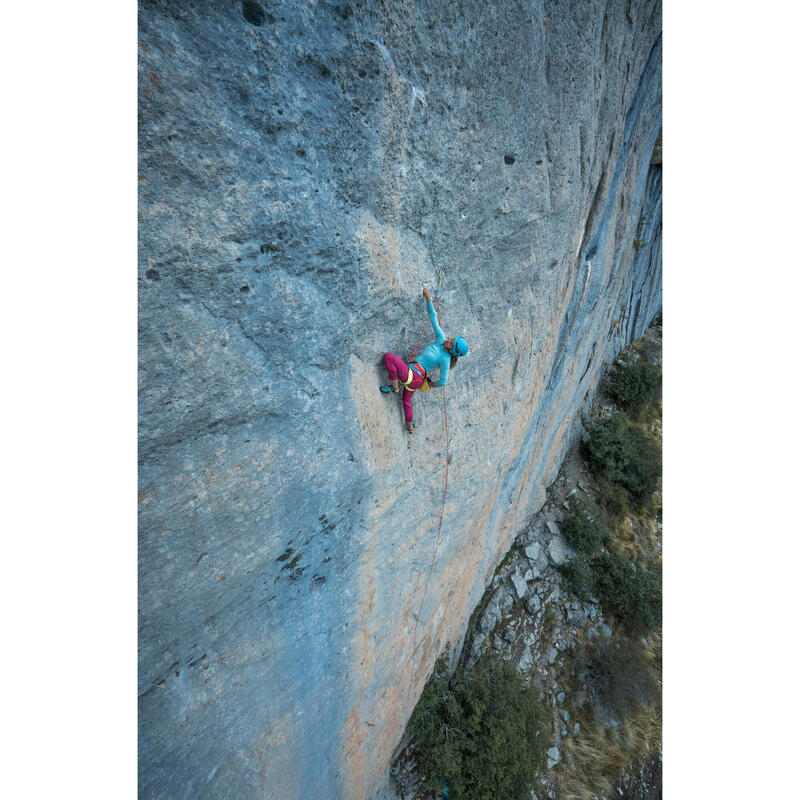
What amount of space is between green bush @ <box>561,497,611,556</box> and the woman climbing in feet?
14.8

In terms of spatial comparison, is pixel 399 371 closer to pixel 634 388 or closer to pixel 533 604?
pixel 533 604

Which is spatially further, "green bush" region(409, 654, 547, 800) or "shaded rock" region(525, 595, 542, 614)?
"shaded rock" region(525, 595, 542, 614)

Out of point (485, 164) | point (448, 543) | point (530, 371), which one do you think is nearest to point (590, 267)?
point (530, 371)

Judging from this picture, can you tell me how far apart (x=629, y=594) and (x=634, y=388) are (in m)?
4.23

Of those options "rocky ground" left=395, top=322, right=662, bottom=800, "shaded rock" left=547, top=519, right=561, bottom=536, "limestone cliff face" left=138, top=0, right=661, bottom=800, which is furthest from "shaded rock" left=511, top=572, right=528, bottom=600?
"limestone cliff face" left=138, top=0, right=661, bottom=800

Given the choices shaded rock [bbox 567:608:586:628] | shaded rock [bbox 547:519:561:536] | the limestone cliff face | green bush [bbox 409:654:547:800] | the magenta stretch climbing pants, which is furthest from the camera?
shaded rock [bbox 547:519:561:536]

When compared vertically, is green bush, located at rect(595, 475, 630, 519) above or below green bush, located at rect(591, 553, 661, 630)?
above

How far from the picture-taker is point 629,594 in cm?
581

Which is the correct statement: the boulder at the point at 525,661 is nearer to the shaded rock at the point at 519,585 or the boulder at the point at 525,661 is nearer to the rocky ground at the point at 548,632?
the rocky ground at the point at 548,632

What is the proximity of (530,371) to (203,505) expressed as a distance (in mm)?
3338

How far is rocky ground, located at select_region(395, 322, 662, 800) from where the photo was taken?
4801mm

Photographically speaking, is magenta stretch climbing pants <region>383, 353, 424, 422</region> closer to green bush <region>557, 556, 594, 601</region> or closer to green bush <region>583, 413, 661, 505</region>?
green bush <region>557, 556, 594, 601</region>

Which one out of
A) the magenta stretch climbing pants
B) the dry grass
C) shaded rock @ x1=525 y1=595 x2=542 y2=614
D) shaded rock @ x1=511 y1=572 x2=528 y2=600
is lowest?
the dry grass

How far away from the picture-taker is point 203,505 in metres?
2.00
